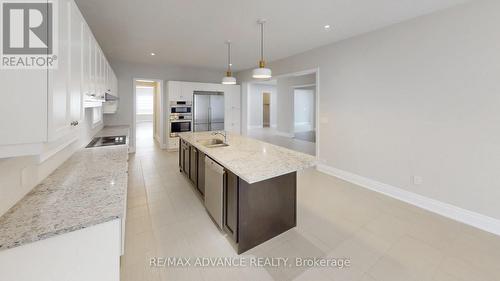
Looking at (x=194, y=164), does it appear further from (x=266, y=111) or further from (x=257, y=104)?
(x=266, y=111)

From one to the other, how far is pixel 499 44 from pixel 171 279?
421 cm

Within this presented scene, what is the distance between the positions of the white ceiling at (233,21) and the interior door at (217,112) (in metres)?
2.25

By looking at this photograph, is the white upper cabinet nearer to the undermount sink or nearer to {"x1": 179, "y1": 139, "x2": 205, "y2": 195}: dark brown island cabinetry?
{"x1": 179, "y1": 139, "x2": 205, "y2": 195}: dark brown island cabinetry

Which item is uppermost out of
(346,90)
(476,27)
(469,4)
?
(469,4)

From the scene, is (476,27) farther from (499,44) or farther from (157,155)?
(157,155)

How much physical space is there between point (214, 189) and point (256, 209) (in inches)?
23.8

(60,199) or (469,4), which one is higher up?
(469,4)

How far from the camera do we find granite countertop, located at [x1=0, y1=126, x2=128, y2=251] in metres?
0.96

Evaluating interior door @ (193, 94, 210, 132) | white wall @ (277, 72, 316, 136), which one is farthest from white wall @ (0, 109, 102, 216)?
white wall @ (277, 72, 316, 136)

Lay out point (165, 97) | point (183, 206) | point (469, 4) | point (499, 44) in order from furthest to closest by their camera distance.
Answer: point (165, 97) < point (183, 206) < point (469, 4) < point (499, 44)

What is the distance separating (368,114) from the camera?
3.53 metres

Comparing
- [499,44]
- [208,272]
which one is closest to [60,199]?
Result: [208,272]

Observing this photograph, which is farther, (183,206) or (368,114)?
(368,114)

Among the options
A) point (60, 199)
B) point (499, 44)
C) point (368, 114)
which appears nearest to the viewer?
point (60, 199)
